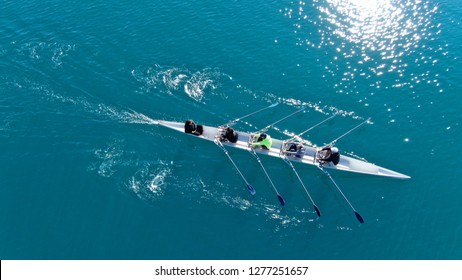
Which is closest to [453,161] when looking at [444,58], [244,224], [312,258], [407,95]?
[407,95]

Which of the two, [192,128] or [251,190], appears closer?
[251,190]

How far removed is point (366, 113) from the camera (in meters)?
50.5

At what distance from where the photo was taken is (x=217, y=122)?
50500mm

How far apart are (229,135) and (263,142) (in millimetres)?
4196

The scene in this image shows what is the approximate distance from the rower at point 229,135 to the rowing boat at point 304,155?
474mm

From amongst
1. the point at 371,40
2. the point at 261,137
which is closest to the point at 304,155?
the point at 261,137

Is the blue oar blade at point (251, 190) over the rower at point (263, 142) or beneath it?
beneath

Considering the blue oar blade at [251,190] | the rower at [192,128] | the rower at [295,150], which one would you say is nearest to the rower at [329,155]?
the rower at [295,150]

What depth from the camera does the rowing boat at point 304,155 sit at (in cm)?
4484

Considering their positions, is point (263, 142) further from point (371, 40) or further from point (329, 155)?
point (371, 40)

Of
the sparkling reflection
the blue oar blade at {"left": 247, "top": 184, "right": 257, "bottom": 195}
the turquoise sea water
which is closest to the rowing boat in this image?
the turquoise sea water

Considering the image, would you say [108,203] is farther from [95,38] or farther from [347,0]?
[347,0]

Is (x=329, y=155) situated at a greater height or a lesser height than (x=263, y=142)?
greater

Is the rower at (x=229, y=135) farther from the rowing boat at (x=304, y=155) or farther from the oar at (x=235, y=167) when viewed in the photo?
the oar at (x=235, y=167)
